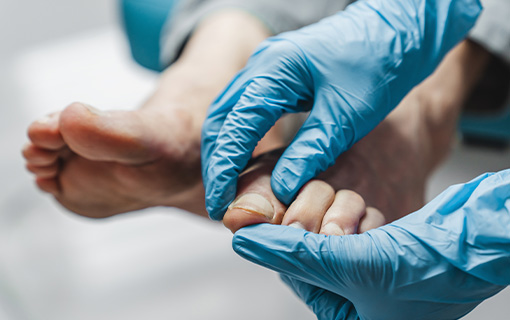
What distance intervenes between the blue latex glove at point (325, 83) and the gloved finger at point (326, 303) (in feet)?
0.28

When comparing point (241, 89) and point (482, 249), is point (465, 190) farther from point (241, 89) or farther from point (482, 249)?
point (241, 89)

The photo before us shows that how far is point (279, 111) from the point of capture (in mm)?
517

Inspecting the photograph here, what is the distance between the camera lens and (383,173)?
64 cm

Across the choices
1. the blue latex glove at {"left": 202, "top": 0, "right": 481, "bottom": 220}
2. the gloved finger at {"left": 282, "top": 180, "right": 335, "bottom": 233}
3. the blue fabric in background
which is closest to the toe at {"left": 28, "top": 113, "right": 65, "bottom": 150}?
the blue latex glove at {"left": 202, "top": 0, "right": 481, "bottom": 220}

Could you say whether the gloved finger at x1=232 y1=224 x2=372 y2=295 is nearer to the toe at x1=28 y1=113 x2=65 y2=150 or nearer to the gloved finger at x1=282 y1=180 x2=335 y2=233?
the gloved finger at x1=282 y1=180 x2=335 y2=233

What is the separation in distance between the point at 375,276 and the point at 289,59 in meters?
0.22

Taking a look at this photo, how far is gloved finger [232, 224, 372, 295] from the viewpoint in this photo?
417 millimetres

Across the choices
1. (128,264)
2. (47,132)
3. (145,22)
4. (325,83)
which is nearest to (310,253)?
(325,83)

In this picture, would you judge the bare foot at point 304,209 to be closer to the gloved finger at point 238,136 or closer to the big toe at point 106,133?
the gloved finger at point 238,136

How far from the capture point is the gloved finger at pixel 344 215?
468 mm

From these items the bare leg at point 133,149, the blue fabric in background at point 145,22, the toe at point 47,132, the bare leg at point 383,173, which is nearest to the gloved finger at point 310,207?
the bare leg at point 383,173

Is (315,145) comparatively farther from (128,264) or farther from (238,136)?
(128,264)

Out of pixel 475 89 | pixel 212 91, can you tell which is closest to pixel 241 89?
pixel 212 91

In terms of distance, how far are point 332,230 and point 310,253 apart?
0.18 ft
